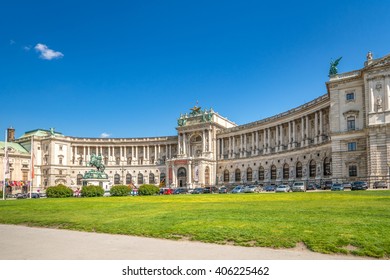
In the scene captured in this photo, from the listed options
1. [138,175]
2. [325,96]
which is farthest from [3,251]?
[138,175]

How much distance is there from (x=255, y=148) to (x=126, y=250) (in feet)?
314

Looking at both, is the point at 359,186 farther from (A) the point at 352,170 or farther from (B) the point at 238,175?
(B) the point at 238,175

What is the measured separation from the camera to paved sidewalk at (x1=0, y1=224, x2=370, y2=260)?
1188cm

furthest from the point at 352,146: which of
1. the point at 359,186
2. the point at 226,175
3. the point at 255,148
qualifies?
the point at 226,175

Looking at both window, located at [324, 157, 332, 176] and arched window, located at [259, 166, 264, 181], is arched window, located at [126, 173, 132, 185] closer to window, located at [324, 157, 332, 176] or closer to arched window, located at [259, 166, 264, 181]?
arched window, located at [259, 166, 264, 181]

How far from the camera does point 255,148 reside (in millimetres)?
106562

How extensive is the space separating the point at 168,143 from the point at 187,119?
12.3 metres

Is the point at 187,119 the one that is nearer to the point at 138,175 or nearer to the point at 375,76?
the point at 138,175

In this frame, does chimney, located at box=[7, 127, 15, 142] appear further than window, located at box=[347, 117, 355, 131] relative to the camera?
Yes

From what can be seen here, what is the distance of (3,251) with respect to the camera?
13469 mm

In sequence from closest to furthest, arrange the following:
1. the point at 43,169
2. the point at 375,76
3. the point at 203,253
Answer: the point at 203,253 → the point at 375,76 → the point at 43,169

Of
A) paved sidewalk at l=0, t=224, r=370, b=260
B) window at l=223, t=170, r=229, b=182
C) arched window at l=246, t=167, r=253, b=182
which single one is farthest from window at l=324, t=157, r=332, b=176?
paved sidewalk at l=0, t=224, r=370, b=260

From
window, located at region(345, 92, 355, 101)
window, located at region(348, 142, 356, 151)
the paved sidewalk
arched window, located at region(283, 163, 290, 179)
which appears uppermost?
window, located at region(345, 92, 355, 101)

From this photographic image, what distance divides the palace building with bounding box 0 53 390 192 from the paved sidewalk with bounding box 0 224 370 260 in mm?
52901
